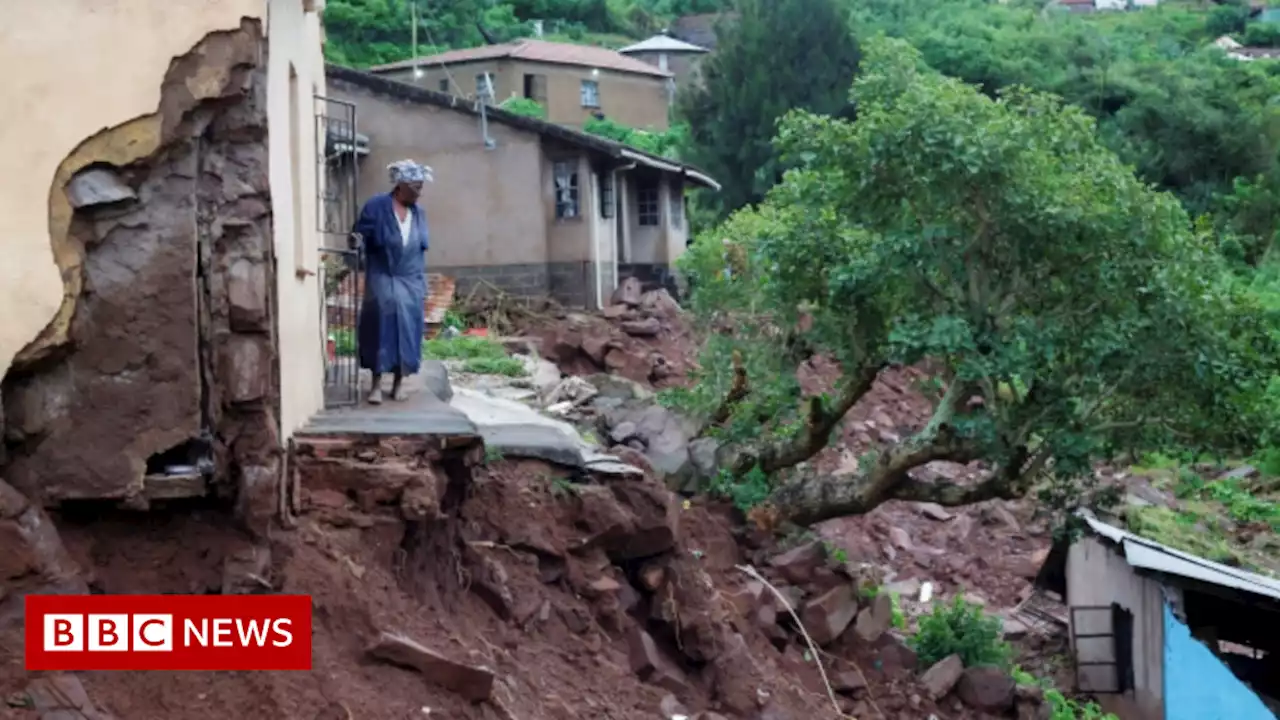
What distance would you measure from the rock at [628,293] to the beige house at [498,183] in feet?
1.18

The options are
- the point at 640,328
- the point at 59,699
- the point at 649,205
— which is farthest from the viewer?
the point at 649,205

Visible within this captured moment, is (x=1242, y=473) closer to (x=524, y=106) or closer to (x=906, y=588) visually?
(x=906, y=588)

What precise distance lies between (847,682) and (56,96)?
8080 mm

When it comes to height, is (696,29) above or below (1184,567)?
above

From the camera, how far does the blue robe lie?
27.4ft

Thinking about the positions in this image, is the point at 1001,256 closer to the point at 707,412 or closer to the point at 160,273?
the point at 707,412

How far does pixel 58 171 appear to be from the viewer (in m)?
5.70

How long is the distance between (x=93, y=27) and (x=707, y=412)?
29.8ft

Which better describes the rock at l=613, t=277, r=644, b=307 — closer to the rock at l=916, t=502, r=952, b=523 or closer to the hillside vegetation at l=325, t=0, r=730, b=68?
the rock at l=916, t=502, r=952, b=523

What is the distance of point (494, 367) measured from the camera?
57.5ft

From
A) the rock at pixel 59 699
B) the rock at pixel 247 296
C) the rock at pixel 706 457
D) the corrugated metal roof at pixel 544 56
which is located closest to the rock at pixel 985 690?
the rock at pixel 706 457

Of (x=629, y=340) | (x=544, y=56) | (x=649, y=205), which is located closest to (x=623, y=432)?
(x=629, y=340)

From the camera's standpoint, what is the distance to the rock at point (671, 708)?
8.22 meters

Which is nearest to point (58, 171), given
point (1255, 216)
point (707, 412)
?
point (707, 412)
